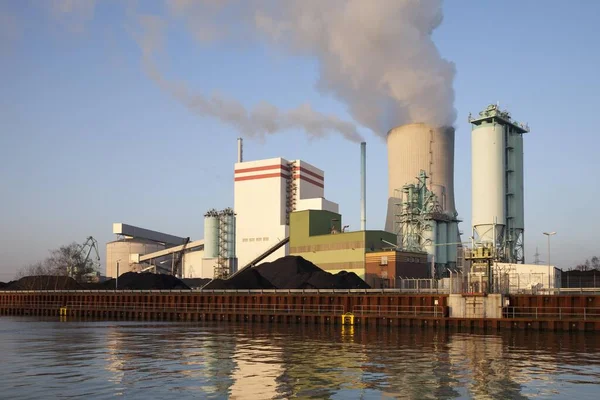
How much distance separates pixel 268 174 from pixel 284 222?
10.5 metres

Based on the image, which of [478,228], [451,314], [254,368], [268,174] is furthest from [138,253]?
[254,368]

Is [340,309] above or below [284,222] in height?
below

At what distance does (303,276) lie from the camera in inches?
3656

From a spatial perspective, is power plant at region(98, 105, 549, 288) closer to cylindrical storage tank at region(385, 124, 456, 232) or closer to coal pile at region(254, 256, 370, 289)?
cylindrical storage tank at region(385, 124, 456, 232)

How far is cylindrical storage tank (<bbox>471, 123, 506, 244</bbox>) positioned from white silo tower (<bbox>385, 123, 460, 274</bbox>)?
35.3 feet

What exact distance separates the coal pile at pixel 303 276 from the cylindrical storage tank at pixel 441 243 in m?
20.2

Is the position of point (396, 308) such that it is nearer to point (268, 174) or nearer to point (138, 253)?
point (268, 174)

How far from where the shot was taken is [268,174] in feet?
442

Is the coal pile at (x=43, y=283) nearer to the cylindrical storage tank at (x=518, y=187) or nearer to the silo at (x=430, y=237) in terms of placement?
the silo at (x=430, y=237)

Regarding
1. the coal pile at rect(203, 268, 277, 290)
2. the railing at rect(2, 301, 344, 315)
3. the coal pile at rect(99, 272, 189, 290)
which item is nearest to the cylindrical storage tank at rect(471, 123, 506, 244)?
the coal pile at rect(203, 268, 277, 290)

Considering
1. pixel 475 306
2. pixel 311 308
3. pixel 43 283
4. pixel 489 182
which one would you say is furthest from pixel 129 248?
pixel 475 306

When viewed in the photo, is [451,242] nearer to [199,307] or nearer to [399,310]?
[199,307]

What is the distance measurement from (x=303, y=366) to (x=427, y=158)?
8502 centimetres

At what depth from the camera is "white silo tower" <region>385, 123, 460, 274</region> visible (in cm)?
10938
